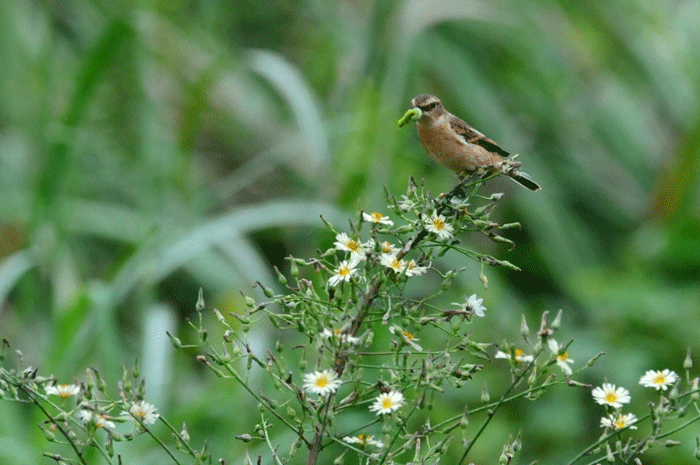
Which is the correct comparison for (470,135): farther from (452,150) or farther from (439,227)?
(439,227)

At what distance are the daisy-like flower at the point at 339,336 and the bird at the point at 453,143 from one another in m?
0.71

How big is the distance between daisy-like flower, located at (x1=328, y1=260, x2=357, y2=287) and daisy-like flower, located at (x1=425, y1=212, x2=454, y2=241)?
0.41ft

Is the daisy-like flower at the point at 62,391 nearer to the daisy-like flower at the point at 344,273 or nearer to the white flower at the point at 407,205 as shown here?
the daisy-like flower at the point at 344,273

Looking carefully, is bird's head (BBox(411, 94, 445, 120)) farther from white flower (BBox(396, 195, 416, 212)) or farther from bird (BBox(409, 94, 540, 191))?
white flower (BBox(396, 195, 416, 212))

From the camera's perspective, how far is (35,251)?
3.20m

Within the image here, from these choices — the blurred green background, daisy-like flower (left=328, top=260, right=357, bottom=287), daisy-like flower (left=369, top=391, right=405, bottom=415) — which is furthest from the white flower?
the blurred green background

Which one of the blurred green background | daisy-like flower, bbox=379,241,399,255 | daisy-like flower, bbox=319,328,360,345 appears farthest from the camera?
the blurred green background

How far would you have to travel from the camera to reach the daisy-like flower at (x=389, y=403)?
1.11 meters

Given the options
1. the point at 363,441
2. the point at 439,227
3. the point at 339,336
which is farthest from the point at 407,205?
the point at 363,441

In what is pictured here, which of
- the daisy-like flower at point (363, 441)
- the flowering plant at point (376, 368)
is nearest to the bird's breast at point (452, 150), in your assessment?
the flowering plant at point (376, 368)

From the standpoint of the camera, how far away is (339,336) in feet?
3.81

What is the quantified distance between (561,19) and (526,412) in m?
3.30

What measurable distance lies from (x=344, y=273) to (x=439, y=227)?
0.51 ft

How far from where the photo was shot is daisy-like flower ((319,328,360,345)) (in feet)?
3.60
